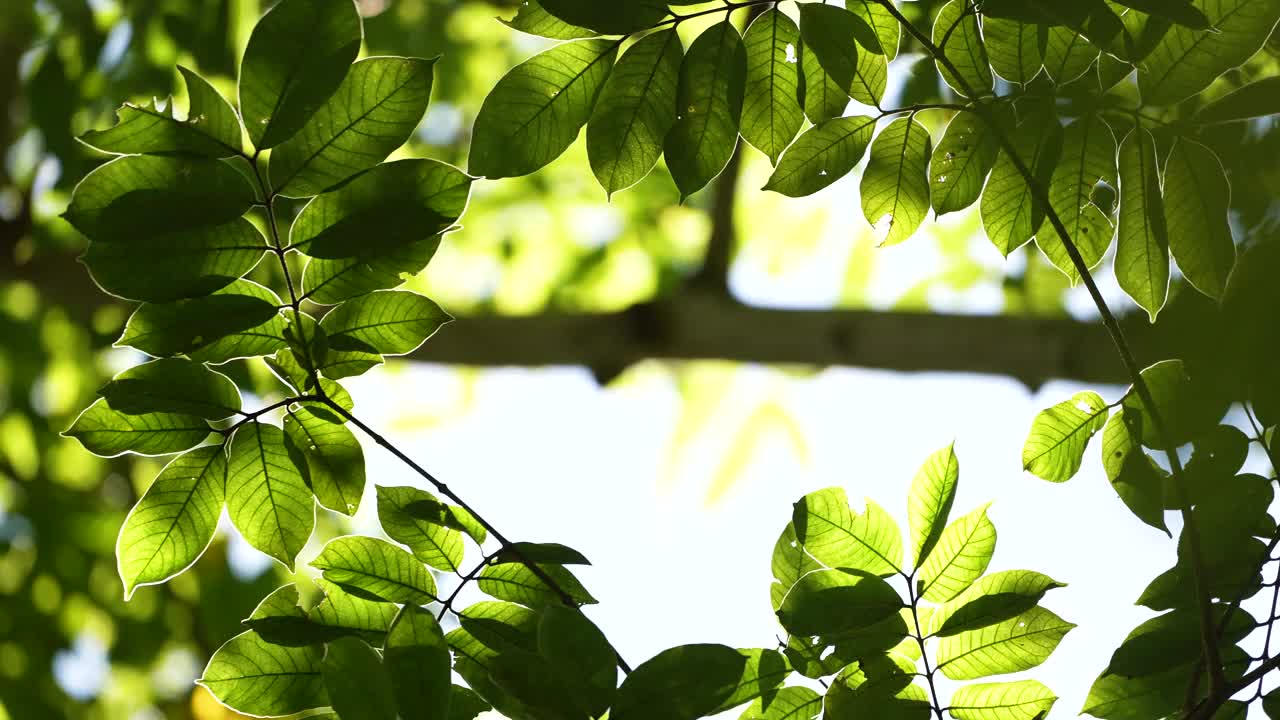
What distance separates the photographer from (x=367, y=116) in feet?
2.65

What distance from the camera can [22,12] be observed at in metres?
3.02

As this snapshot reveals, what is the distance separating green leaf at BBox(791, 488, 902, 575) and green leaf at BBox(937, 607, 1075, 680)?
0.09m

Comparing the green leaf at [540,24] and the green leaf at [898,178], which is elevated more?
the green leaf at [540,24]

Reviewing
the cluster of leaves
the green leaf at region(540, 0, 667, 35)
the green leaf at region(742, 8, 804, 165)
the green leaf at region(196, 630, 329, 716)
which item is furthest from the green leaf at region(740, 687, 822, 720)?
the green leaf at region(540, 0, 667, 35)

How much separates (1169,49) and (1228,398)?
408 mm

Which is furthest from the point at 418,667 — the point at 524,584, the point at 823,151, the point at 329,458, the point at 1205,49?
the point at 1205,49

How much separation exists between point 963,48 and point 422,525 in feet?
2.09

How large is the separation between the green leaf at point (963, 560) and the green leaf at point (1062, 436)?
90 millimetres

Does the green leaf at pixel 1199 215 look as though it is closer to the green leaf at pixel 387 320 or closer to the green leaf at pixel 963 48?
the green leaf at pixel 963 48

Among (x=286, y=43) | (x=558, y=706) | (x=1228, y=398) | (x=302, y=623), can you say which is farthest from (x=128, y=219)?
(x=1228, y=398)

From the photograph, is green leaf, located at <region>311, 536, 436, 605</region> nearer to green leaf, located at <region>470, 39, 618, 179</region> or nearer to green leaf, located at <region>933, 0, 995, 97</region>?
green leaf, located at <region>470, 39, 618, 179</region>

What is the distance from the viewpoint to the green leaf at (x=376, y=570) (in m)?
0.82

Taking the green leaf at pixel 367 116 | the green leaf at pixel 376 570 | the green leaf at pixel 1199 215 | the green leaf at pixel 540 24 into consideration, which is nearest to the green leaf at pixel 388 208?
the green leaf at pixel 367 116

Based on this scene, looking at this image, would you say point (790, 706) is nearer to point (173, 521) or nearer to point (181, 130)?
point (173, 521)
